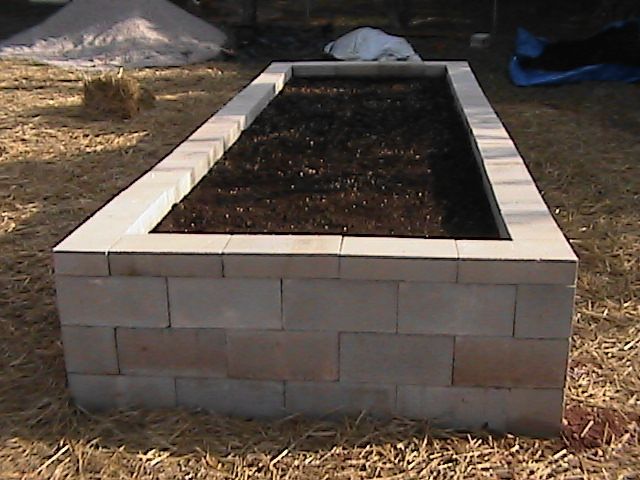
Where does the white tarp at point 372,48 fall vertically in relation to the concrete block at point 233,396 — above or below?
above

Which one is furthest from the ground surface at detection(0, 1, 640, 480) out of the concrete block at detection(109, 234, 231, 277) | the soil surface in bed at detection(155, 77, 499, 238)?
the soil surface in bed at detection(155, 77, 499, 238)

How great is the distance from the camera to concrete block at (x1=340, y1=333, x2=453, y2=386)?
2.32 metres

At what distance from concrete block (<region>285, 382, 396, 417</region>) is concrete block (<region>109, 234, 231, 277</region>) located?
0.47 meters

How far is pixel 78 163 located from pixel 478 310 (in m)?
4.07

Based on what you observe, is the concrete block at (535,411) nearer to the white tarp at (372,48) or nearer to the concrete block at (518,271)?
the concrete block at (518,271)

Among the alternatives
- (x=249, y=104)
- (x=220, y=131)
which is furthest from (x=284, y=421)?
(x=249, y=104)

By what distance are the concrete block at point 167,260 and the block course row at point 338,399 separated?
0.37 meters

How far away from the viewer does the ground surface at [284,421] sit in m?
2.22

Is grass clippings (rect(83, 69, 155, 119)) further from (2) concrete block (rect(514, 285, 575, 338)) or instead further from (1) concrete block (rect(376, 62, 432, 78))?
(2) concrete block (rect(514, 285, 575, 338))

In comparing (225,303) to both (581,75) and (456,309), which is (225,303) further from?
(581,75)

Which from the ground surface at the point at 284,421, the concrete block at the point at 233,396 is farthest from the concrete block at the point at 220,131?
the concrete block at the point at 233,396

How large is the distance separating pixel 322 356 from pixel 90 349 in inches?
29.3

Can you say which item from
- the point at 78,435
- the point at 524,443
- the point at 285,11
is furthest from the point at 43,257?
the point at 285,11

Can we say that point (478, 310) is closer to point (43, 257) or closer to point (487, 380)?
point (487, 380)
